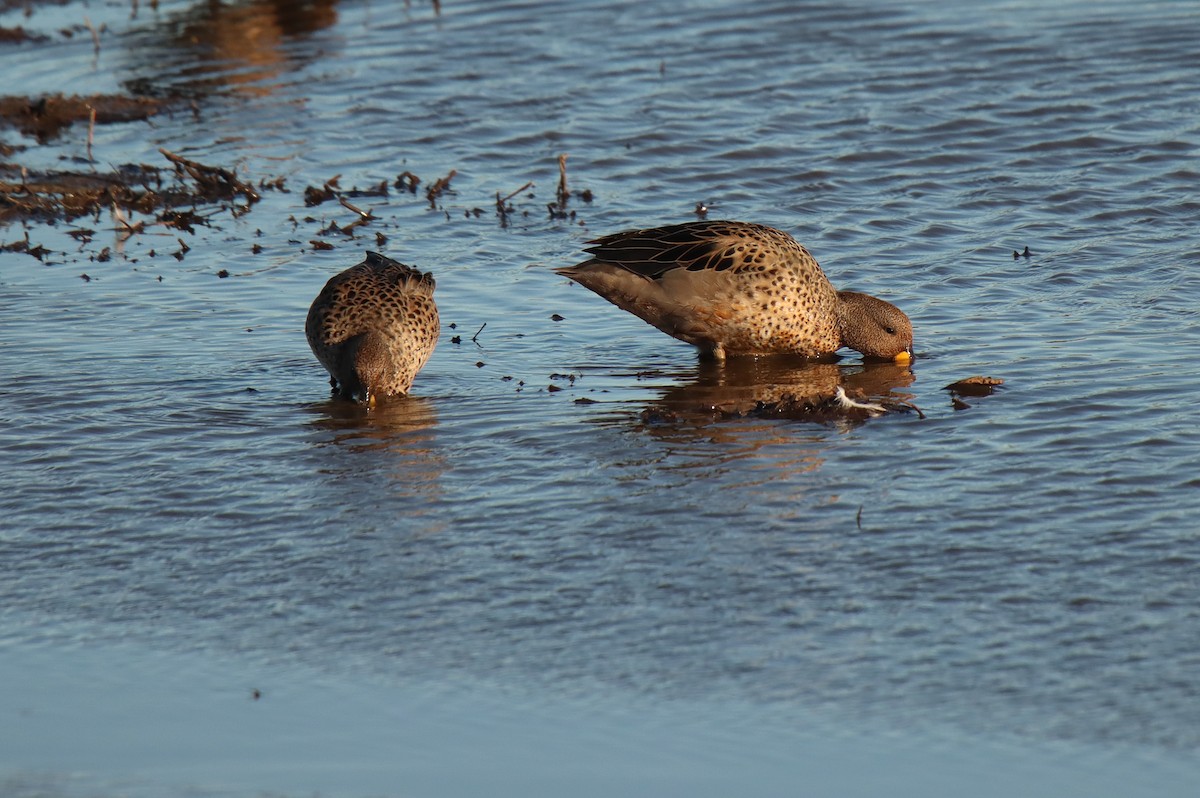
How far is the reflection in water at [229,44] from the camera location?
14.7m

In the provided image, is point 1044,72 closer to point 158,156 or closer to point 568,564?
point 158,156

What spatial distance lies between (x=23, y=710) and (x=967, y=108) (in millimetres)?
9550

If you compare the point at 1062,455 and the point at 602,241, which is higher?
the point at 602,241

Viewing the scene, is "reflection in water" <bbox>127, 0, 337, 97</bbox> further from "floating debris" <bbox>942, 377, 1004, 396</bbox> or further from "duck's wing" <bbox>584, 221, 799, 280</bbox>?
"floating debris" <bbox>942, 377, 1004, 396</bbox>

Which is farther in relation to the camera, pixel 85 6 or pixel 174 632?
pixel 85 6

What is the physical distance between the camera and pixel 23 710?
15.0 ft

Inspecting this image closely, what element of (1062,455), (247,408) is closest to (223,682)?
(247,408)

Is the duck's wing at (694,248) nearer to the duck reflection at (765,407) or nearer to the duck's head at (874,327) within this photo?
the duck's head at (874,327)

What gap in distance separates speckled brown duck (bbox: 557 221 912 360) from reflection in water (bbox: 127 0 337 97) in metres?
7.15

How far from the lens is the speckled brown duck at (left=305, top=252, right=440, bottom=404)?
741cm

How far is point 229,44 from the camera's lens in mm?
15891

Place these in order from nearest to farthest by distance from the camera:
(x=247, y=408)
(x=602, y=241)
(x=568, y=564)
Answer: (x=568, y=564) < (x=247, y=408) < (x=602, y=241)

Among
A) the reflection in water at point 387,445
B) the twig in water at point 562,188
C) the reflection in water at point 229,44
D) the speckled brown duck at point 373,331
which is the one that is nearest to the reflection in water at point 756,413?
the reflection in water at point 387,445

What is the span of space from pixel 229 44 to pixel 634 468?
10772 mm
